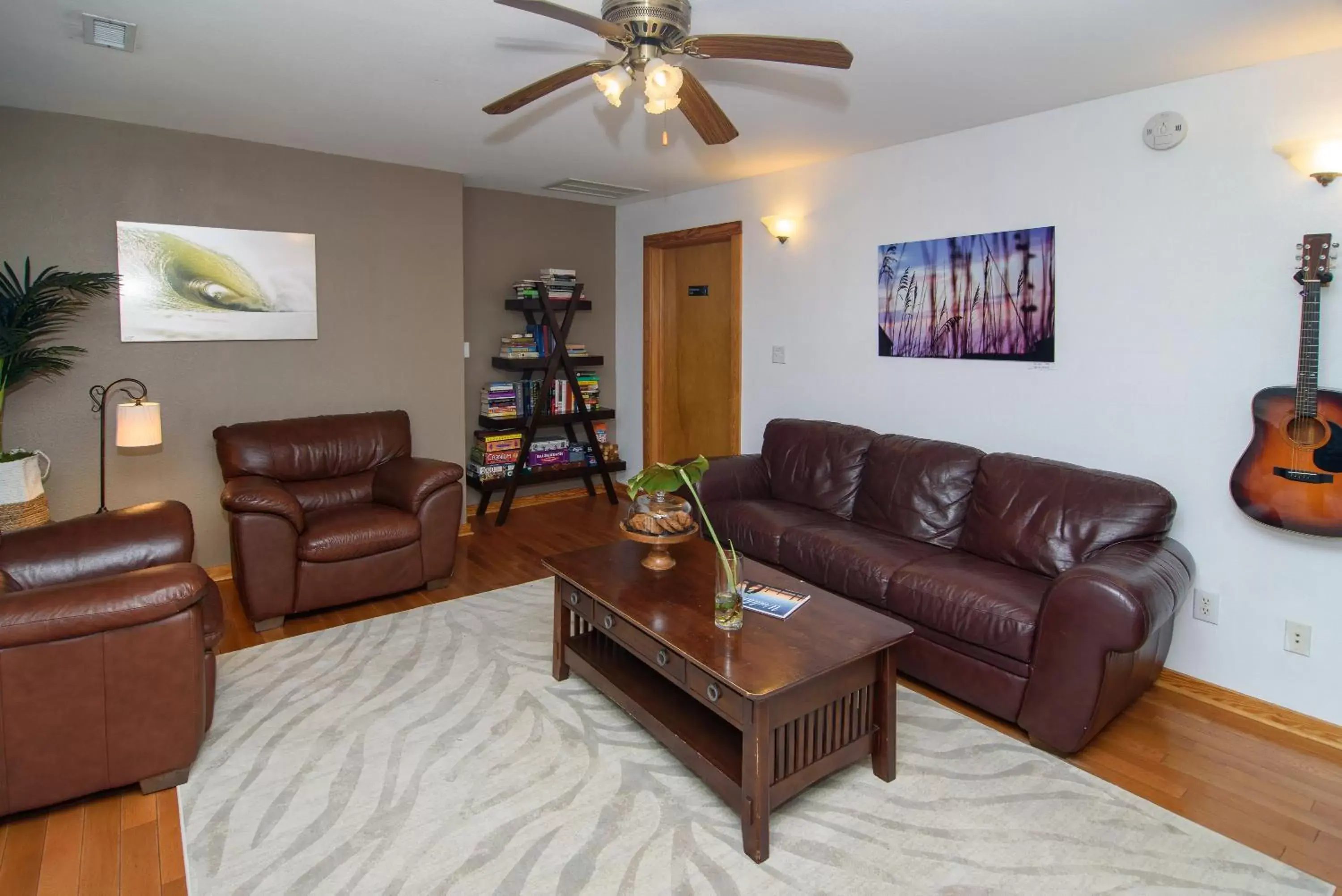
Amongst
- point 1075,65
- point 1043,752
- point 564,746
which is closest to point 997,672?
point 1043,752

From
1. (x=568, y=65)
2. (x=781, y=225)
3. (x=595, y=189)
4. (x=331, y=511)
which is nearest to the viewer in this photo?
(x=568, y=65)

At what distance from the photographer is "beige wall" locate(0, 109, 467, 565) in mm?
3539

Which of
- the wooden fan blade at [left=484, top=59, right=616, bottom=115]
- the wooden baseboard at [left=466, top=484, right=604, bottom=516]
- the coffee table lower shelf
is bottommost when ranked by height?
the coffee table lower shelf

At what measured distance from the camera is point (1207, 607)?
2842mm

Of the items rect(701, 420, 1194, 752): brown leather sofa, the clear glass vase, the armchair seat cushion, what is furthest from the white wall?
the armchair seat cushion

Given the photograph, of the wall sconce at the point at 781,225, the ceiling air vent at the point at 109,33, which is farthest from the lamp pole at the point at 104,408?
the wall sconce at the point at 781,225

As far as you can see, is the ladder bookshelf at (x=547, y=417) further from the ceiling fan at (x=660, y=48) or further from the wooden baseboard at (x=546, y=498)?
the ceiling fan at (x=660, y=48)

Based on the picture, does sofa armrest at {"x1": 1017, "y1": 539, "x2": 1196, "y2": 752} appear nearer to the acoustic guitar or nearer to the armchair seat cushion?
the acoustic guitar

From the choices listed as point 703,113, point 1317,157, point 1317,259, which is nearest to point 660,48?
point 703,113

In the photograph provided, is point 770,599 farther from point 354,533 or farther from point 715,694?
point 354,533

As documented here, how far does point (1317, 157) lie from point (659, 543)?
8.37ft

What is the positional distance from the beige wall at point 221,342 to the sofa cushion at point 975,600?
3.20 m

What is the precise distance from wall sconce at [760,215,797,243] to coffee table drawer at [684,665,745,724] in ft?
10.4

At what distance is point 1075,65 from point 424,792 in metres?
3.38
